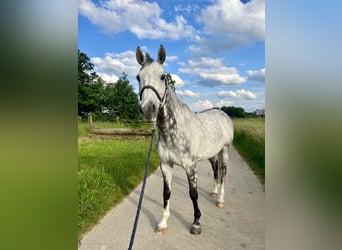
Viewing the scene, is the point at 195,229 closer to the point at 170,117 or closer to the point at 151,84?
the point at 170,117

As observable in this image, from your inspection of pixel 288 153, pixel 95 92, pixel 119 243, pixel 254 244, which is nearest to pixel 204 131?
pixel 254 244

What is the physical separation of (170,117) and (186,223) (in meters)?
1.84

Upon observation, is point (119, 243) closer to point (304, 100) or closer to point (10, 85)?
point (10, 85)

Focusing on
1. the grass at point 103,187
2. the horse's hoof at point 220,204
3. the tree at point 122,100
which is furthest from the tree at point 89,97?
the horse's hoof at point 220,204

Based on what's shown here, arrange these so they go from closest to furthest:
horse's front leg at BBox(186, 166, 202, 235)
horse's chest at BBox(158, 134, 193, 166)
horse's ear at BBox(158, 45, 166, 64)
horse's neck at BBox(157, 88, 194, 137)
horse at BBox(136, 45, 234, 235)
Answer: horse at BBox(136, 45, 234, 235), horse's ear at BBox(158, 45, 166, 64), horse's neck at BBox(157, 88, 194, 137), horse's chest at BBox(158, 134, 193, 166), horse's front leg at BBox(186, 166, 202, 235)

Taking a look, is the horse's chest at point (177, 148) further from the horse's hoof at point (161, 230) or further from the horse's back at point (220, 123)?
the horse's hoof at point (161, 230)

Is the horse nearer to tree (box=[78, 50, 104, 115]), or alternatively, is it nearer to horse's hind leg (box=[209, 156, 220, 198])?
horse's hind leg (box=[209, 156, 220, 198])

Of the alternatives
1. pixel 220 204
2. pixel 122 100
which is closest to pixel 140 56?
pixel 220 204

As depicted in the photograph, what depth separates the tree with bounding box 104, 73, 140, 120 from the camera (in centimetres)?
2676

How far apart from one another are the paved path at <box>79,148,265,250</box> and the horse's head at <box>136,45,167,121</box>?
1.87 m

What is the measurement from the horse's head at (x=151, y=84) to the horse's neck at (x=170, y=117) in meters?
0.36

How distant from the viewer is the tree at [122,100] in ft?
87.8

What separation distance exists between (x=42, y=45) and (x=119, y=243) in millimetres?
2817

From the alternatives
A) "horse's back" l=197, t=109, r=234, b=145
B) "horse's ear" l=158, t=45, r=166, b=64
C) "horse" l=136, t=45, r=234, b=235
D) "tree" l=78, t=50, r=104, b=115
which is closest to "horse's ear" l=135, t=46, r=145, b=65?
"horse" l=136, t=45, r=234, b=235
